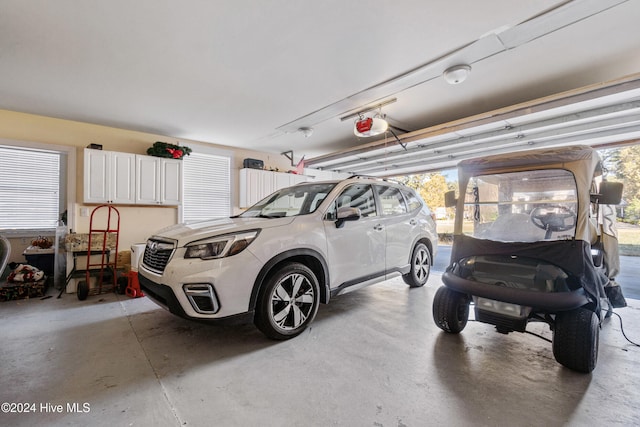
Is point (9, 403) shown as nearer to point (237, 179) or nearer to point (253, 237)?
point (253, 237)

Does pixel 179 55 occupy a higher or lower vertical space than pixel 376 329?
higher

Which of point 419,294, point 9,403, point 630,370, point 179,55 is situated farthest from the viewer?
point 419,294

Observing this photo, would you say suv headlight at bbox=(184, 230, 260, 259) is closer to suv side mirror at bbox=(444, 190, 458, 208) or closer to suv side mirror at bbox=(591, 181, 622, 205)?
suv side mirror at bbox=(444, 190, 458, 208)

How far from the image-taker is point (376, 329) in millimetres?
2777

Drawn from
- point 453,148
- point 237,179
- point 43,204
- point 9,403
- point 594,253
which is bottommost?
point 9,403

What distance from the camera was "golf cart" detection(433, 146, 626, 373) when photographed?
1.93 m

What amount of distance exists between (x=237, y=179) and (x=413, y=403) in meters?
5.65

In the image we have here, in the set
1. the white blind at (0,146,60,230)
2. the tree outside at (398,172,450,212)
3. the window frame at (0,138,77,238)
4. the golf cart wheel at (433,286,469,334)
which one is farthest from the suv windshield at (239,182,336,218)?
the tree outside at (398,172,450,212)

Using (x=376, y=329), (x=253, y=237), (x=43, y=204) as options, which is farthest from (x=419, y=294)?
(x=43, y=204)

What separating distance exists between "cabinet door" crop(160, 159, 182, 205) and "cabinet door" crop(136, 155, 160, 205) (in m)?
0.08

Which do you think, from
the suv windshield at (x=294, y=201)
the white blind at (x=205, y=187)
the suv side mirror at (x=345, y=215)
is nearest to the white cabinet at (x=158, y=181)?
the white blind at (x=205, y=187)

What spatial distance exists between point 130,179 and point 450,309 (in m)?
5.23

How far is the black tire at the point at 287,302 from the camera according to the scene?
7.81 feet

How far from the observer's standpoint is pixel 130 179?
4742 mm
